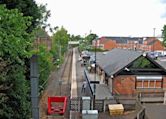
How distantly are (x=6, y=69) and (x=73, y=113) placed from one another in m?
8.10

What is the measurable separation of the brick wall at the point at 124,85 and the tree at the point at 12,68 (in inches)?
448

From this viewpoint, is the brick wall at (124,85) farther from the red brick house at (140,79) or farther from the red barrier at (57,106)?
the red barrier at (57,106)

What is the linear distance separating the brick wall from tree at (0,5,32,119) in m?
11.4

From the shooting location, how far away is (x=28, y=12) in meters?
20.2

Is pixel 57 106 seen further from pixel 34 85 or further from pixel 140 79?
pixel 34 85

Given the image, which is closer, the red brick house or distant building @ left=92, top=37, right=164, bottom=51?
the red brick house

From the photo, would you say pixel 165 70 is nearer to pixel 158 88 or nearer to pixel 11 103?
pixel 158 88

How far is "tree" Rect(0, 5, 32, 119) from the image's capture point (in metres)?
12.0

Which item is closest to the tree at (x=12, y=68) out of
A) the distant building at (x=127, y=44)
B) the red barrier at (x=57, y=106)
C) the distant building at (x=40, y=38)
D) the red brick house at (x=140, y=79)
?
the red barrier at (x=57, y=106)

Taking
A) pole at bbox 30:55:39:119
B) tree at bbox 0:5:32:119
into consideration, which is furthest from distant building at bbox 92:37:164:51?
pole at bbox 30:55:39:119

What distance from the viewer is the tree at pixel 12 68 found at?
1203 cm

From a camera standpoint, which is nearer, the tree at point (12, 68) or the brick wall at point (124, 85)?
the tree at point (12, 68)

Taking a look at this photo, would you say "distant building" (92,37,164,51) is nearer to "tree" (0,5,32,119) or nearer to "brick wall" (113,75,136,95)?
"brick wall" (113,75,136,95)

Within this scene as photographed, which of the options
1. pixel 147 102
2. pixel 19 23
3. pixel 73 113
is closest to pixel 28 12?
pixel 19 23
